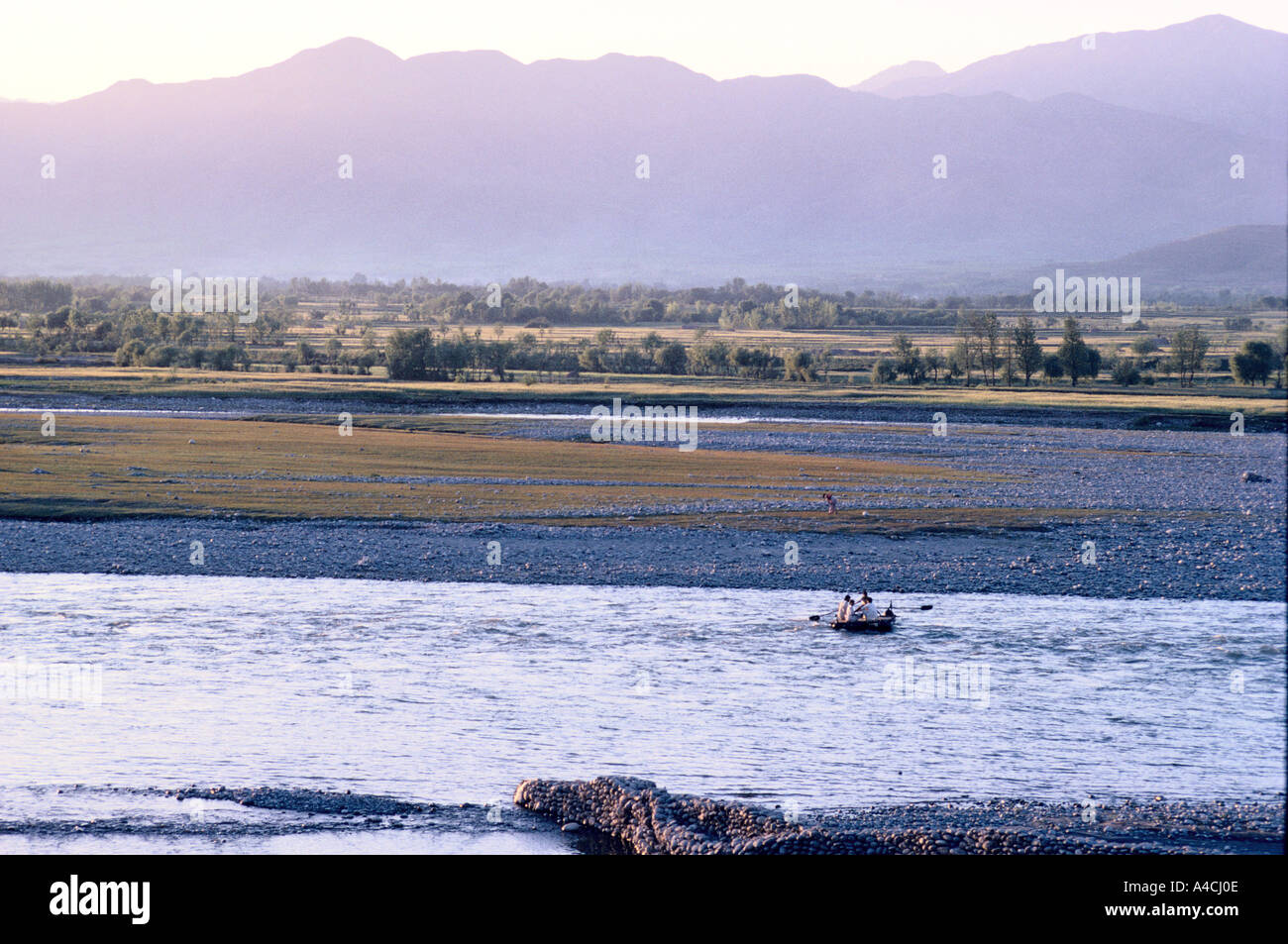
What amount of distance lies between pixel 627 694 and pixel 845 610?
5.75m

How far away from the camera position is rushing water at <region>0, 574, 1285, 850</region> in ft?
52.0

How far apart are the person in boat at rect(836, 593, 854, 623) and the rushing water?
43 cm

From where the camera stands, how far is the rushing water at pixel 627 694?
15836 millimetres

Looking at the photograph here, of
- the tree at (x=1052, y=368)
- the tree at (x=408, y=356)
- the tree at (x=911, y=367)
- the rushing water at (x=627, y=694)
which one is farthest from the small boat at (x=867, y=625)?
the tree at (x=1052, y=368)

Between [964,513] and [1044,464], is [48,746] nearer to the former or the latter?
[964,513]

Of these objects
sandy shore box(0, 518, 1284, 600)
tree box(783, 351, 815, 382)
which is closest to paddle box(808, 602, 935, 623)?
sandy shore box(0, 518, 1284, 600)

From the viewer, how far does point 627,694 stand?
63.6ft

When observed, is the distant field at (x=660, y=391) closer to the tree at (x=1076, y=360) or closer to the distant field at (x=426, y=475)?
the tree at (x=1076, y=360)

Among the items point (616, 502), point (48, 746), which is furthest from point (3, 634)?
point (616, 502)

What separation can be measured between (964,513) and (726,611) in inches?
470

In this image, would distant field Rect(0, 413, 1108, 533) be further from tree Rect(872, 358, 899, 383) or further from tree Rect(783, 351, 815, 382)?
tree Rect(872, 358, 899, 383)

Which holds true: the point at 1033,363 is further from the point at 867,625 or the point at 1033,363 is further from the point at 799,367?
the point at 867,625

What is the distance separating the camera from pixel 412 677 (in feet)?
66.7

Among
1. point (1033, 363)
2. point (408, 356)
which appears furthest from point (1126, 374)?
point (408, 356)
